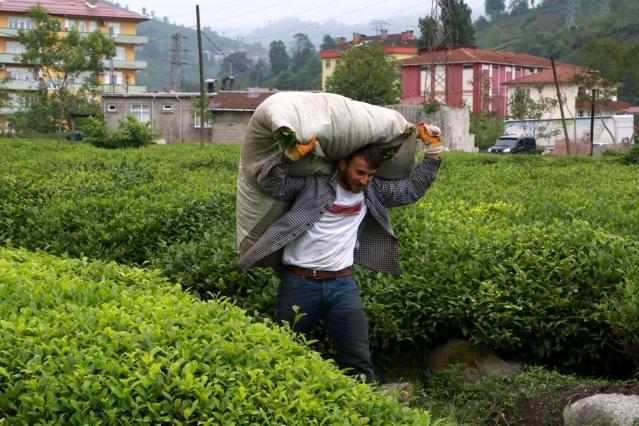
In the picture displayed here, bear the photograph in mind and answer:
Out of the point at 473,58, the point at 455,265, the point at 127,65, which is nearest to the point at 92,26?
the point at 127,65

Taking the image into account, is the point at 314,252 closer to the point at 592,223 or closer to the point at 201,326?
the point at 201,326

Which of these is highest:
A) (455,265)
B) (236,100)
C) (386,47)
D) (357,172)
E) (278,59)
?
(278,59)

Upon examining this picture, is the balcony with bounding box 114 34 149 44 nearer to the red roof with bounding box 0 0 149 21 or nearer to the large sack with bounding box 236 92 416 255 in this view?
the red roof with bounding box 0 0 149 21

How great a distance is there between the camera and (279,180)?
16.1 ft

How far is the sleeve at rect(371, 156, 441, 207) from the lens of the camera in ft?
17.5

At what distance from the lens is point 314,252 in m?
4.99

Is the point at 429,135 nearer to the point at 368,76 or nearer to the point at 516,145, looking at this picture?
the point at 516,145

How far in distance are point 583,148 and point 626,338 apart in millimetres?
43125

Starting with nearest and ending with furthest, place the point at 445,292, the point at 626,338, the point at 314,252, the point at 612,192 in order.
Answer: the point at 314,252
the point at 626,338
the point at 445,292
the point at 612,192

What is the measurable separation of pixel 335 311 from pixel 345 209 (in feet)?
1.69

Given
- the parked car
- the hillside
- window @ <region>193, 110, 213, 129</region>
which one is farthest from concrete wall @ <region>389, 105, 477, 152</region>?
the hillside

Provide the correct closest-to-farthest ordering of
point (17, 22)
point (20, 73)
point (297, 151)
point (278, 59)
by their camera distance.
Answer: point (297, 151) → point (20, 73) → point (17, 22) → point (278, 59)

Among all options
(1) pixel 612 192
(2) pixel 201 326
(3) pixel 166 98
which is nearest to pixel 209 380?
(2) pixel 201 326

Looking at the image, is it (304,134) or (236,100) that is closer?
(304,134)
